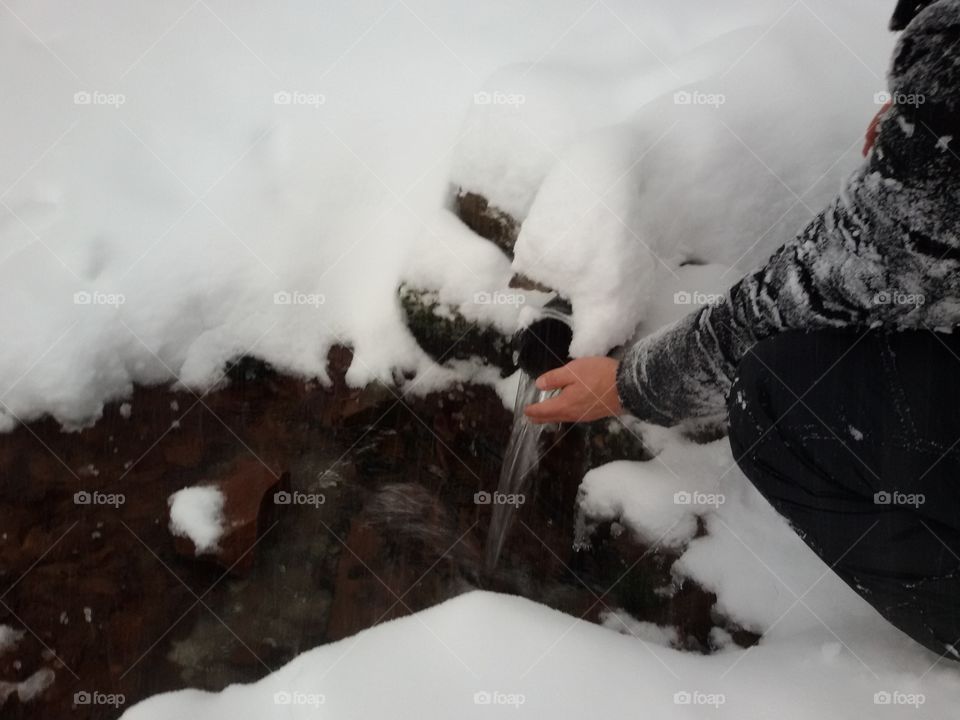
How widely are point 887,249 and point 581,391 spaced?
0.62 metres

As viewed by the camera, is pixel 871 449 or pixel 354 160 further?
pixel 354 160

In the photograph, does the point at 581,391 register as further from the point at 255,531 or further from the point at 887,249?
the point at 255,531

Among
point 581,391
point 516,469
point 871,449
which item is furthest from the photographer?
point 516,469

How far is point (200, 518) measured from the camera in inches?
62.9

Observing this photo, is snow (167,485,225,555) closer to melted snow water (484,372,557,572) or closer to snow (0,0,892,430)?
snow (0,0,892,430)

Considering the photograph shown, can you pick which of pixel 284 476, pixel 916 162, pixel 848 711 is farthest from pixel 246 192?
pixel 848 711

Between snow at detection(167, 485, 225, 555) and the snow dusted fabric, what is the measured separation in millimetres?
1193

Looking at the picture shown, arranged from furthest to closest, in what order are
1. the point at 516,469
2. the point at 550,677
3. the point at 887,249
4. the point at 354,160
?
1. the point at 354,160
2. the point at 516,469
3. the point at 550,677
4. the point at 887,249

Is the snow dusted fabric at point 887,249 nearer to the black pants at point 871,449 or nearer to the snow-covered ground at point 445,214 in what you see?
the black pants at point 871,449

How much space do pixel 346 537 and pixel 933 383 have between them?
1.34 m

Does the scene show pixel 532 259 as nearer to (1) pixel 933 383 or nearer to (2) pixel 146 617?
(1) pixel 933 383

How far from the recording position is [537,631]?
1251mm

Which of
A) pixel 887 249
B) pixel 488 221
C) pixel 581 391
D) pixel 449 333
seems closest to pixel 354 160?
pixel 488 221

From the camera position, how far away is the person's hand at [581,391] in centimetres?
126
